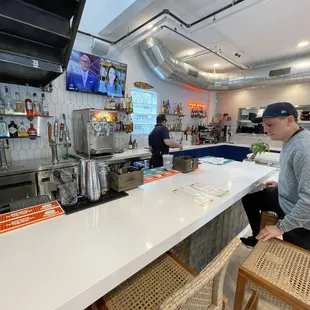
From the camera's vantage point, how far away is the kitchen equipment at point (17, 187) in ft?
6.70

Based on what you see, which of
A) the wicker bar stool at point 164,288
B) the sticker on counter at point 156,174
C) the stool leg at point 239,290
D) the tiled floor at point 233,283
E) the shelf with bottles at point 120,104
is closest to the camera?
the wicker bar stool at point 164,288

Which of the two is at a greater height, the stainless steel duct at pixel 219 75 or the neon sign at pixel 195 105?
the stainless steel duct at pixel 219 75

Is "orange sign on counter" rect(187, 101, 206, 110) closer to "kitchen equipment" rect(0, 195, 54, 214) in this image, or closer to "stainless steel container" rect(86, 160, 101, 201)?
"stainless steel container" rect(86, 160, 101, 201)

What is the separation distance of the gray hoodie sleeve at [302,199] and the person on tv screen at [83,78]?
3.05 meters

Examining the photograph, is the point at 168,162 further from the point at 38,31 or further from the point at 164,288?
the point at 38,31

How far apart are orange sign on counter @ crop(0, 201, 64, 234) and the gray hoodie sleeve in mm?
1457

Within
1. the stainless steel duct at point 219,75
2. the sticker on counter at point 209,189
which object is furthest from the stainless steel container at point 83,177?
the stainless steel duct at point 219,75

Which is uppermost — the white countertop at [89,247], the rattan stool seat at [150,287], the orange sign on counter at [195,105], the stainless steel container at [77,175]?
the orange sign on counter at [195,105]

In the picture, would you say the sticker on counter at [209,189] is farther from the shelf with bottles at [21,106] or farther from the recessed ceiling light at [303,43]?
the recessed ceiling light at [303,43]

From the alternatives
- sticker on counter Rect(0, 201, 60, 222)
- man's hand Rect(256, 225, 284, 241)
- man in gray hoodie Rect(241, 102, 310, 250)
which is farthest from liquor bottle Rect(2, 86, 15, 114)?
man's hand Rect(256, 225, 284, 241)

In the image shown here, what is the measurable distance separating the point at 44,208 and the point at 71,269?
55 centimetres

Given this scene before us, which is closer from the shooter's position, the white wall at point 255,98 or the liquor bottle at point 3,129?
the liquor bottle at point 3,129

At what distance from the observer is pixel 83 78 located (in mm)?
3014

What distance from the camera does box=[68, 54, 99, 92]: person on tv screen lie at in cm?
292
